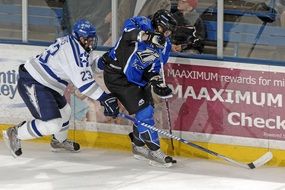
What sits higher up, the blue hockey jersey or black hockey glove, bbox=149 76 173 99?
the blue hockey jersey

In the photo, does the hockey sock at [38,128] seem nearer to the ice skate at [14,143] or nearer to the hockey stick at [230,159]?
the ice skate at [14,143]

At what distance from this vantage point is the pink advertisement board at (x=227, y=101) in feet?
16.0

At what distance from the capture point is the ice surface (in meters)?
4.53

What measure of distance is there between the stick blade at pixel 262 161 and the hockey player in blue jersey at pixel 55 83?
0.88 meters

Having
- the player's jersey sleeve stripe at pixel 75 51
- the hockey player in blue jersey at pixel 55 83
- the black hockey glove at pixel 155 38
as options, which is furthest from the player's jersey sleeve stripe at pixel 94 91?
the black hockey glove at pixel 155 38

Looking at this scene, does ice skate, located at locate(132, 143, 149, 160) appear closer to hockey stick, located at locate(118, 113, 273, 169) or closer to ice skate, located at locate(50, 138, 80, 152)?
hockey stick, located at locate(118, 113, 273, 169)

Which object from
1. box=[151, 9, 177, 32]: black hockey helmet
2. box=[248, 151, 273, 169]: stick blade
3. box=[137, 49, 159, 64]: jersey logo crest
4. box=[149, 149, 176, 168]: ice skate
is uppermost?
box=[151, 9, 177, 32]: black hockey helmet

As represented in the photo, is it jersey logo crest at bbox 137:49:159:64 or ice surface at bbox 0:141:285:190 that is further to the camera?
jersey logo crest at bbox 137:49:159:64

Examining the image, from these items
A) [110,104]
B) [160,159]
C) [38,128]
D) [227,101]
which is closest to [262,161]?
[227,101]

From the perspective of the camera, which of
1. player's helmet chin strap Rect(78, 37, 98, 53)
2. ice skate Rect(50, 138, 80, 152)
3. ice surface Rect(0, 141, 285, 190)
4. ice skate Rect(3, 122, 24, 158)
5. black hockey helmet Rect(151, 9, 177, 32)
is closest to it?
ice surface Rect(0, 141, 285, 190)

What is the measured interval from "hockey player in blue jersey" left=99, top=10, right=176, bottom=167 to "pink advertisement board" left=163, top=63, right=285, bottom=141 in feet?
0.76

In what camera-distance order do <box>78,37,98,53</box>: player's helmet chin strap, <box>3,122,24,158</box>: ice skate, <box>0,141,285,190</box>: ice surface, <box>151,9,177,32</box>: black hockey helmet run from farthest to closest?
<box>3,122,24,158</box>: ice skate < <box>78,37,98,53</box>: player's helmet chin strap < <box>151,9,177,32</box>: black hockey helmet < <box>0,141,285,190</box>: ice surface

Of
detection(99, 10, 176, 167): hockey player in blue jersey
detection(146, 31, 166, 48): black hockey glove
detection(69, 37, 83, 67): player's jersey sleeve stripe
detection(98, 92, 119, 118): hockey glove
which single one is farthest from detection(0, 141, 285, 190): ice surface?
detection(146, 31, 166, 48): black hockey glove

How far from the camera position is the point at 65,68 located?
4.84m
